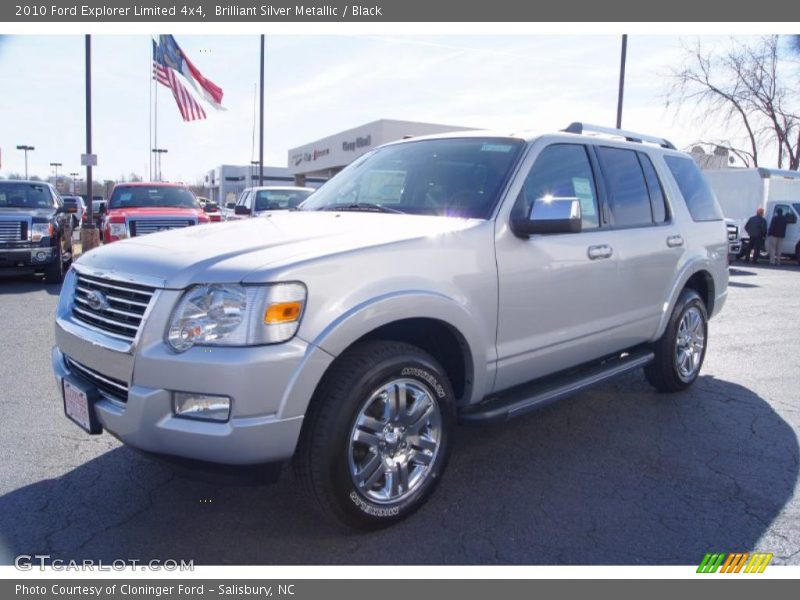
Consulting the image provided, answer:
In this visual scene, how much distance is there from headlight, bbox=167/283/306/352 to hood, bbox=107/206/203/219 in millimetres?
9620

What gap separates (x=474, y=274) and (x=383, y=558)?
142 cm

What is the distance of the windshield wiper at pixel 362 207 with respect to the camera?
3832mm

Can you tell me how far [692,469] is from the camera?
393 cm

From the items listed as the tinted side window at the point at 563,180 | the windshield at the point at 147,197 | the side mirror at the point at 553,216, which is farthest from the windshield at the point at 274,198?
the side mirror at the point at 553,216

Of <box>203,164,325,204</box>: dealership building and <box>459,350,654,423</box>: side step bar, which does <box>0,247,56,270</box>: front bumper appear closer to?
<box>459,350,654,423</box>: side step bar

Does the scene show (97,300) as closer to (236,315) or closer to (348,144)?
(236,315)

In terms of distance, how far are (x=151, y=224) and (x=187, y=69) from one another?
9.12 metres

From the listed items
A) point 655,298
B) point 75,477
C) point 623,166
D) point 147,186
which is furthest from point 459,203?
point 147,186

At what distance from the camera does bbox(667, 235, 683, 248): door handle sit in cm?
500

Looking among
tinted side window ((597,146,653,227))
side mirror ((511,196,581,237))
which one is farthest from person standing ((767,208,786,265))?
side mirror ((511,196,581,237))

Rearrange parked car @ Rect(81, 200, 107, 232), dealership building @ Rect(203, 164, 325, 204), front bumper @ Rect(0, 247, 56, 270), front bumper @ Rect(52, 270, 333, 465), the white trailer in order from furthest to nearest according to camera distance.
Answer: dealership building @ Rect(203, 164, 325, 204) < the white trailer < parked car @ Rect(81, 200, 107, 232) < front bumper @ Rect(0, 247, 56, 270) < front bumper @ Rect(52, 270, 333, 465)

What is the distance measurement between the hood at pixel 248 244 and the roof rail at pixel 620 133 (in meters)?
1.54

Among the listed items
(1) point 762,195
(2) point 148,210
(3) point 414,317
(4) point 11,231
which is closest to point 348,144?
(1) point 762,195

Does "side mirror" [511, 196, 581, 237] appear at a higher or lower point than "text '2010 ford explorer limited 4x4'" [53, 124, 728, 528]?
higher
